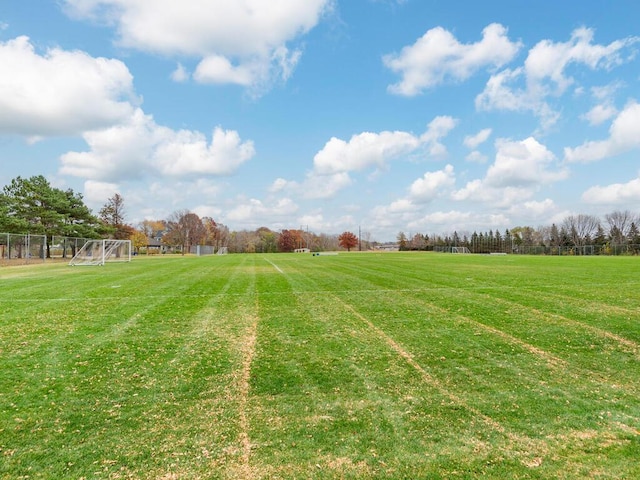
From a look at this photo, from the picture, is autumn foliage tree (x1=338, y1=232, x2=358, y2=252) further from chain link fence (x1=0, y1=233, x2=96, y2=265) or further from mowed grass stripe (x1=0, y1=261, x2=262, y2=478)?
mowed grass stripe (x1=0, y1=261, x2=262, y2=478)

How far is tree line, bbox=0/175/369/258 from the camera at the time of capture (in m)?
32.0

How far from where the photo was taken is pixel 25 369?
4.59 m

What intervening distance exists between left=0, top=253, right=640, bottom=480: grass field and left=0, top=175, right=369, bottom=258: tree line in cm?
3047

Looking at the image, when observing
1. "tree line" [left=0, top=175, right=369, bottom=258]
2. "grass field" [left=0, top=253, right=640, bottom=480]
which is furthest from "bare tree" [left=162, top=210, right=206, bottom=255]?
"grass field" [left=0, top=253, right=640, bottom=480]

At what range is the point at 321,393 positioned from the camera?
3.96 metres

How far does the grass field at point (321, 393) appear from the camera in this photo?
108 inches

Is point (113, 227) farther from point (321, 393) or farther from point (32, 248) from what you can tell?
point (321, 393)

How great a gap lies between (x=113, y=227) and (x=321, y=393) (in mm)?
45726

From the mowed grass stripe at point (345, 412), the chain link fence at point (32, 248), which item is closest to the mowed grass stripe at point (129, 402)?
the mowed grass stripe at point (345, 412)

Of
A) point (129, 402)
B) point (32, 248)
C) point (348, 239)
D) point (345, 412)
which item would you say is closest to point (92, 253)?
point (32, 248)

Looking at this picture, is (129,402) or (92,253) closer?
(129,402)

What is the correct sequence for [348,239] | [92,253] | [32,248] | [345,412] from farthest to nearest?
1. [348,239]
2. [92,253]
3. [32,248]
4. [345,412]

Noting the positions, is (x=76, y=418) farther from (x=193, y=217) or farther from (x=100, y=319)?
(x=193, y=217)

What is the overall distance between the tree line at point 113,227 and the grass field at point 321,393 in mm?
30469
